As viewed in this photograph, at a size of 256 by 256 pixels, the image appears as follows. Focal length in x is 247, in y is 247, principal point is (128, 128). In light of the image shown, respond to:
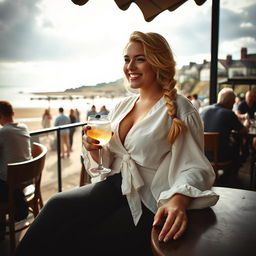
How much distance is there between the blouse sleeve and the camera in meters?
0.89

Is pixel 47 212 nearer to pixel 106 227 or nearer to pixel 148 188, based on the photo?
pixel 106 227

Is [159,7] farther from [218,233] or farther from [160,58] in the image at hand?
[218,233]

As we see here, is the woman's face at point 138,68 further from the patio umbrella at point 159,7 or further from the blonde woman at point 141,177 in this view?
the patio umbrella at point 159,7

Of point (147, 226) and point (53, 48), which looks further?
point (53, 48)

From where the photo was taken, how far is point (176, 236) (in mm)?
708

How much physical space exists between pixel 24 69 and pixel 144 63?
55.2m

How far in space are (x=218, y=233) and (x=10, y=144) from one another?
6.62 ft

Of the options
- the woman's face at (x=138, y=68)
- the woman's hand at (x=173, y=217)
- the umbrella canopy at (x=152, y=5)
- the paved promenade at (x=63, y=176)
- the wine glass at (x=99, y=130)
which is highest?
the umbrella canopy at (x=152, y=5)

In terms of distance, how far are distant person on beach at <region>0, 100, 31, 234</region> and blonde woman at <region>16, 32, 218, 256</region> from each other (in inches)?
46.0

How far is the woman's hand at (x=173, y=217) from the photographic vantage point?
28.3 inches

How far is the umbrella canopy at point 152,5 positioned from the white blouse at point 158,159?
142 cm

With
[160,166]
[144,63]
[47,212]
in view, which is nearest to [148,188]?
[160,166]

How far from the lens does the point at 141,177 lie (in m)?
1.22

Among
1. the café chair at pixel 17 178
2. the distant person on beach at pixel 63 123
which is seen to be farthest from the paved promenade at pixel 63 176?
the café chair at pixel 17 178
